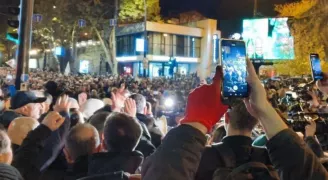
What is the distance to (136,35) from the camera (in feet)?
161

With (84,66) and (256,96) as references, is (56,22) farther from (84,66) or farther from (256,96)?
(256,96)

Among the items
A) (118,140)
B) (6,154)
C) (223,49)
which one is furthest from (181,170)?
(118,140)

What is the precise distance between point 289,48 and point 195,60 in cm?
1688

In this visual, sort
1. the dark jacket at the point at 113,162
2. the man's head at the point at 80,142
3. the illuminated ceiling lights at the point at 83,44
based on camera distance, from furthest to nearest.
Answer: the illuminated ceiling lights at the point at 83,44, the man's head at the point at 80,142, the dark jacket at the point at 113,162

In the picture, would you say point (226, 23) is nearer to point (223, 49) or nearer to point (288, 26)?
point (288, 26)

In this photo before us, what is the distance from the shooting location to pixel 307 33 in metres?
32.4

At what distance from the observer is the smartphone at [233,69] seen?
6.13ft

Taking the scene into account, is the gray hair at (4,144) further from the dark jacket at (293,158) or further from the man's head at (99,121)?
the man's head at (99,121)

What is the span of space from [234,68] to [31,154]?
6.48 ft

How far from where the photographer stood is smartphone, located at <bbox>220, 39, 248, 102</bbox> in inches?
73.5

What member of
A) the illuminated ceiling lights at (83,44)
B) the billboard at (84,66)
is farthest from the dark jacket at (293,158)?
the illuminated ceiling lights at (83,44)

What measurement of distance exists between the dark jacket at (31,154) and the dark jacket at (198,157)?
67.7 inches

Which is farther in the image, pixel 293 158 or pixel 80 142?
pixel 80 142

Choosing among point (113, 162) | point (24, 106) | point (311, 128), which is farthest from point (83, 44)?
point (311, 128)
